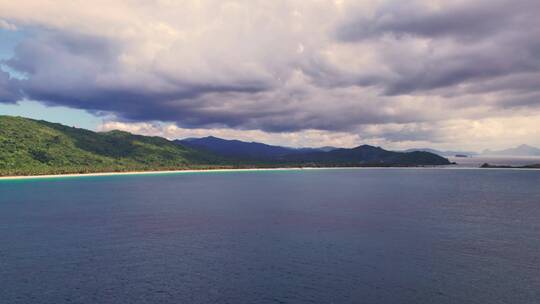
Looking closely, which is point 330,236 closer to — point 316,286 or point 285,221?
point 285,221

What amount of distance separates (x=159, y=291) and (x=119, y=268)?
14686mm

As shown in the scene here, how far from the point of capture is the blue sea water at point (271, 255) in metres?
55.2

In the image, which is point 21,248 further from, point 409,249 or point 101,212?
point 409,249

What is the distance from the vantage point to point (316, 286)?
188 ft

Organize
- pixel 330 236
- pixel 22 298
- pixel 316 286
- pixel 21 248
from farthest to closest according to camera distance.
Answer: pixel 330 236 < pixel 21 248 < pixel 316 286 < pixel 22 298

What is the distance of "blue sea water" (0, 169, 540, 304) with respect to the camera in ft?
181

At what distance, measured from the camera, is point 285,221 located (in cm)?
11444

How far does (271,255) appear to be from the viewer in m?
74.7

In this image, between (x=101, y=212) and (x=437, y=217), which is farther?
(x=101, y=212)

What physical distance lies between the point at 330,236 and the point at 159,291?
4632 cm

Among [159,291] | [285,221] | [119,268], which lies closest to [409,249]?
[285,221]

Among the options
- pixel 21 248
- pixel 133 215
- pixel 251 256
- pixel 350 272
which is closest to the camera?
pixel 350 272

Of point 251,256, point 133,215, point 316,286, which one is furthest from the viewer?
point 133,215

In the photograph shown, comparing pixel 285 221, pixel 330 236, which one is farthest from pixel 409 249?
pixel 285 221
